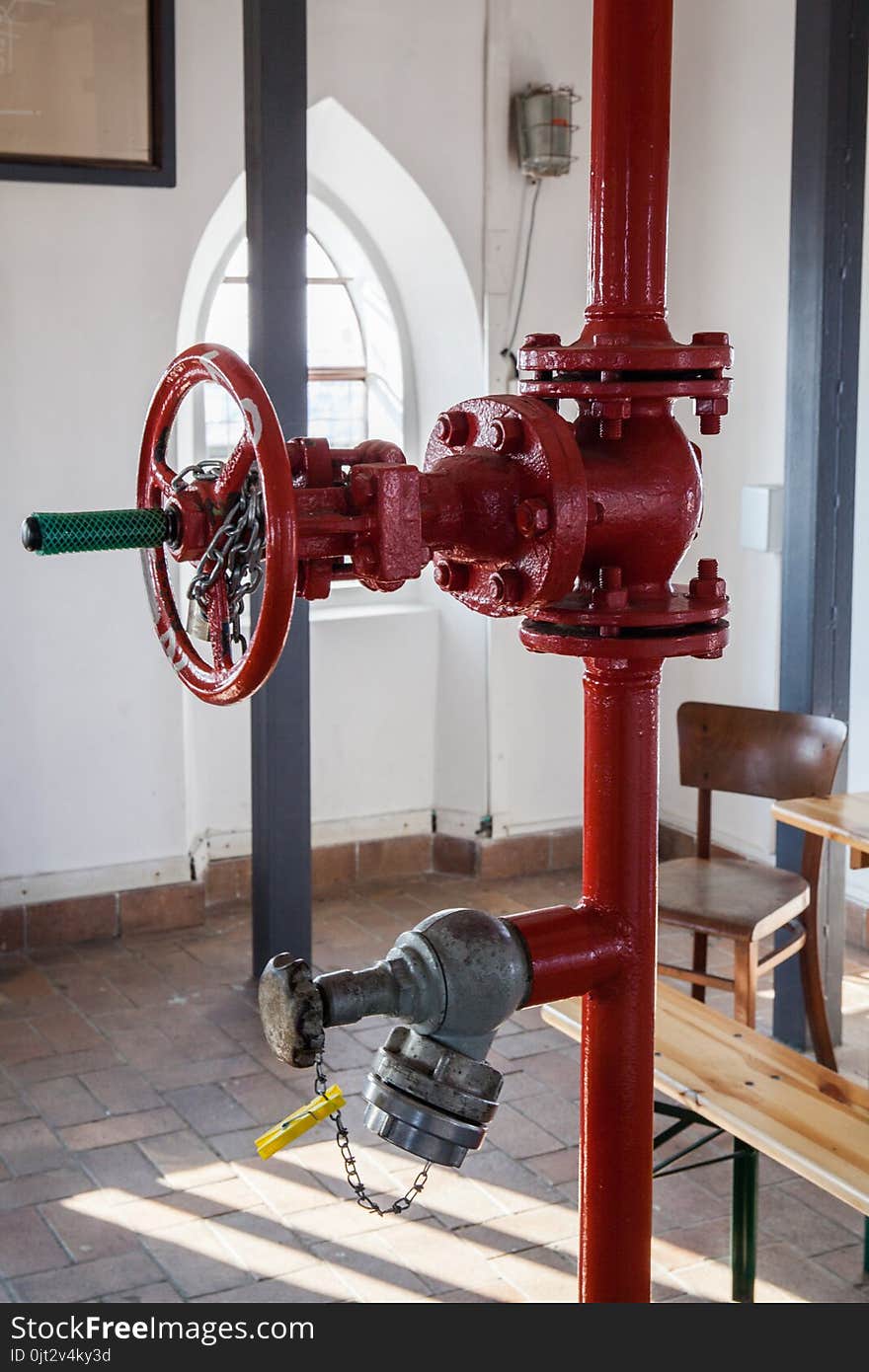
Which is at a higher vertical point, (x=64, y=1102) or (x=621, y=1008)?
(x=621, y=1008)

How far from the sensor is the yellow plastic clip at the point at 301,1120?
1348 mm

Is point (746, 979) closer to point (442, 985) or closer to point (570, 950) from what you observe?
point (570, 950)

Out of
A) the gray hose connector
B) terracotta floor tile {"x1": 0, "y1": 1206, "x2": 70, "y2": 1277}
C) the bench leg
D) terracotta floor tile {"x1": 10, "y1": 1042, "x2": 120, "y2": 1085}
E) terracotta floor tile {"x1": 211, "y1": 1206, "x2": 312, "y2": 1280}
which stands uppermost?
the gray hose connector

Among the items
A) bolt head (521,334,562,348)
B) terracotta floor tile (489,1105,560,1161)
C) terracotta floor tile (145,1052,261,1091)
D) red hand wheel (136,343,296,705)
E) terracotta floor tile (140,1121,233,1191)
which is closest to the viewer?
red hand wheel (136,343,296,705)

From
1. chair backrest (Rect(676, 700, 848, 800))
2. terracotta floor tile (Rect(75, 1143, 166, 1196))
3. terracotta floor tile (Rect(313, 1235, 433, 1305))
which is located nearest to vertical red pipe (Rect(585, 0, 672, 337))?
terracotta floor tile (Rect(313, 1235, 433, 1305))

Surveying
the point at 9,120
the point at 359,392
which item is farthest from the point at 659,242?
the point at 359,392

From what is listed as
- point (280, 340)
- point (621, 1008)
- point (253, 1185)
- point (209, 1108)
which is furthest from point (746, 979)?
point (621, 1008)

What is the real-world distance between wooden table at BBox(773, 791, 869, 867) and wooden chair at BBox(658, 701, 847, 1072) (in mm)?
131

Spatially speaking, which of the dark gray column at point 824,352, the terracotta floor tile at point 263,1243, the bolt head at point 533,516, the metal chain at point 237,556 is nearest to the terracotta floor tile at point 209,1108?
the terracotta floor tile at point 263,1243

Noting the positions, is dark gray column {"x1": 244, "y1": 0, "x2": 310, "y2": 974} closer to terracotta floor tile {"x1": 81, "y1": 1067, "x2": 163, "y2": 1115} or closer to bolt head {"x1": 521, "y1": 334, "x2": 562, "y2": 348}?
terracotta floor tile {"x1": 81, "y1": 1067, "x2": 163, "y2": 1115}

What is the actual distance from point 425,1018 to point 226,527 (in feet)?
1.35

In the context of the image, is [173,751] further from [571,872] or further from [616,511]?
[616,511]

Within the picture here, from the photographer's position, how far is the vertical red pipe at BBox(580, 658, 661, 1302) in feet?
4.37

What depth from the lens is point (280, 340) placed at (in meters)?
4.63
